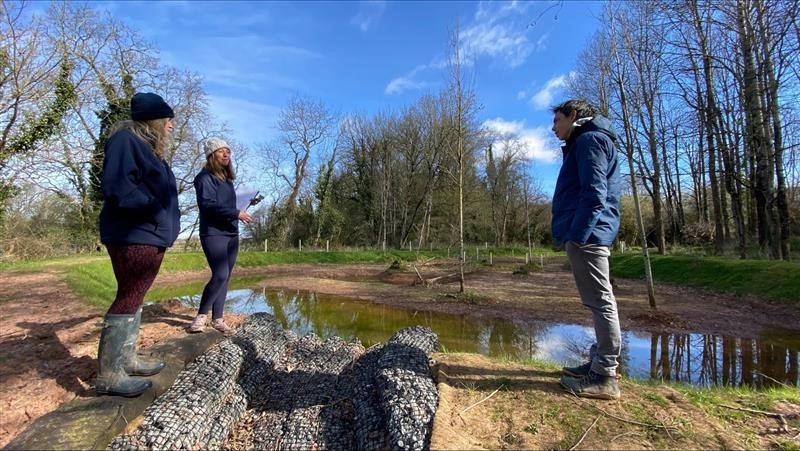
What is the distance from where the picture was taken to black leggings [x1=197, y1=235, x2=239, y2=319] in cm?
408

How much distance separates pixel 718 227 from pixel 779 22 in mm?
13884

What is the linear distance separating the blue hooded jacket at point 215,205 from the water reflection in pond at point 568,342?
3.86 meters

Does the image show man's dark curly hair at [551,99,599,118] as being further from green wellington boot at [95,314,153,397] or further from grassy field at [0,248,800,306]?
grassy field at [0,248,800,306]

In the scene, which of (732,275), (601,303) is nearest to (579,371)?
(601,303)

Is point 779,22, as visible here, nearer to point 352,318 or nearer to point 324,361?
point 324,361

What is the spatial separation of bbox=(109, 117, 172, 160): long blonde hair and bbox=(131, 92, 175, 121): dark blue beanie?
0.03 metres

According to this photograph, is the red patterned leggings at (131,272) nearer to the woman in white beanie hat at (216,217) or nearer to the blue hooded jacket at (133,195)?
the blue hooded jacket at (133,195)

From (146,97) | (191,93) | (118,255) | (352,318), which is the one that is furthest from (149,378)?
(191,93)

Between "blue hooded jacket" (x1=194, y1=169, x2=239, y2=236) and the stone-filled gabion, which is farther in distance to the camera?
"blue hooded jacket" (x1=194, y1=169, x2=239, y2=236)

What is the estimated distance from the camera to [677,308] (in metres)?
10.3

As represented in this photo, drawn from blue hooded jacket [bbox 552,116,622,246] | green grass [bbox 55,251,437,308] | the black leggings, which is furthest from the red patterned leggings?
green grass [bbox 55,251,437,308]

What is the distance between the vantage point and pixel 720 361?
20.6 feet

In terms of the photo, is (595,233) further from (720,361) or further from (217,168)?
(720,361)

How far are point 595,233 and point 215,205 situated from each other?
3.46 m
